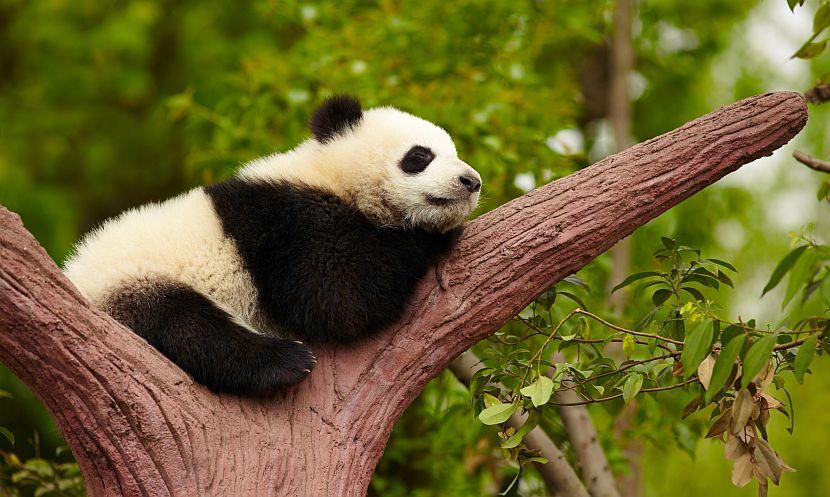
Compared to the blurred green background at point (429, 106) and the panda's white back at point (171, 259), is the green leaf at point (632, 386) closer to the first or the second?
the blurred green background at point (429, 106)

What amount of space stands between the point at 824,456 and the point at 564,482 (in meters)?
5.66

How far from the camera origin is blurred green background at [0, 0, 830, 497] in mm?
4957

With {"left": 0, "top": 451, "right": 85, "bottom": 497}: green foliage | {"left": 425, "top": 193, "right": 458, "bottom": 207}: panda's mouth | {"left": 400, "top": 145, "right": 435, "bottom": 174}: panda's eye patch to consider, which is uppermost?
{"left": 400, "top": 145, "right": 435, "bottom": 174}: panda's eye patch

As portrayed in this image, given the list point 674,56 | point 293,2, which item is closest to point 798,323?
point 293,2

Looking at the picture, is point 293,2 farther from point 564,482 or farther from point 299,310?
point 564,482

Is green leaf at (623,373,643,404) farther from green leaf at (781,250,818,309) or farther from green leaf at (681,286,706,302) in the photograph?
green leaf at (781,250,818,309)

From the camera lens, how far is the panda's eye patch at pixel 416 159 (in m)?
3.49

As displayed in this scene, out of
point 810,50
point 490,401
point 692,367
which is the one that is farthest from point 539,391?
point 810,50

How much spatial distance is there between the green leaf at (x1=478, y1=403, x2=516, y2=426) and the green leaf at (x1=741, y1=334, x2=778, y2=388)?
2.60 feet

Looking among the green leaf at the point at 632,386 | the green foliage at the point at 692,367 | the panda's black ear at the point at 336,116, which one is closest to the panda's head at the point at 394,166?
the panda's black ear at the point at 336,116

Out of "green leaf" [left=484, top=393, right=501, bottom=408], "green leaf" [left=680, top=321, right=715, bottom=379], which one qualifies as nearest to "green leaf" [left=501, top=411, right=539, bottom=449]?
"green leaf" [left=484, top=393, right=501, bottom=408]

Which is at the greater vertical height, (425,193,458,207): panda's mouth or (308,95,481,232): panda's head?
(308,95,481,232): panda's head

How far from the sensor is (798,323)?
254 cm

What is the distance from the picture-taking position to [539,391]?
2.84 metres
